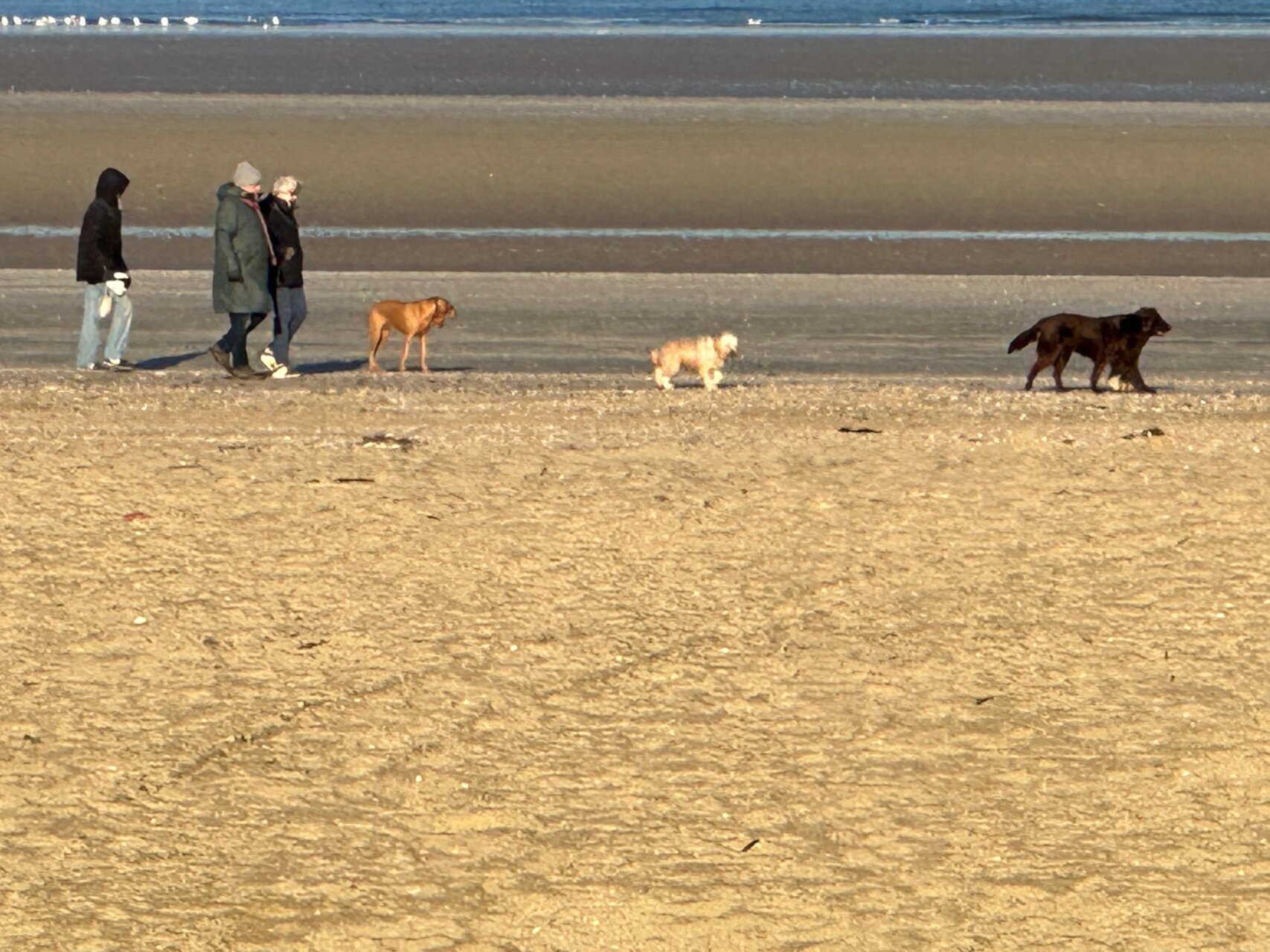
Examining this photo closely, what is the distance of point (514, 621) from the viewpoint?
741cm

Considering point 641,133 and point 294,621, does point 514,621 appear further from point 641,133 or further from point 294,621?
point 641,133

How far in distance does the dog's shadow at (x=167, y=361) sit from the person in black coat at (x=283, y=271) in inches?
47.3

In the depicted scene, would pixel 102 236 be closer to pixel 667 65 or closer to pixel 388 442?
pixel 388 442

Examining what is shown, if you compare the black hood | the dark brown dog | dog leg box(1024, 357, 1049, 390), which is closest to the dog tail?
the dark brown dog

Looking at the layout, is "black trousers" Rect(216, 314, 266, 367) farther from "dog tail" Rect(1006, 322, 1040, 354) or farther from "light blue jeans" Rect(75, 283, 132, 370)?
"dog tail" Rect(1006, 322, 1040, 354)

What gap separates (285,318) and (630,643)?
6.37 m

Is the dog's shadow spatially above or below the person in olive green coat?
below

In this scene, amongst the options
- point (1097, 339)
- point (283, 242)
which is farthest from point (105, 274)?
point (1097, 339)

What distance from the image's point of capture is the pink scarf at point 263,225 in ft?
40.2

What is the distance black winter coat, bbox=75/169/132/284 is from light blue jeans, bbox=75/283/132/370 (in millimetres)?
186

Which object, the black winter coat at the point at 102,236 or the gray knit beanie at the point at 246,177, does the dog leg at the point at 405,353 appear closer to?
the gray knit beanie at the point at 246,177

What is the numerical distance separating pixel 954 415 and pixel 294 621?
15.8 ft

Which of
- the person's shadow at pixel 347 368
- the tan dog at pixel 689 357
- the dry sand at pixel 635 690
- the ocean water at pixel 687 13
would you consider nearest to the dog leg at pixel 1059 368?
the dry sand at pixel 635 690

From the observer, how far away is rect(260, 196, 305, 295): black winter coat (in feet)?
41.1
